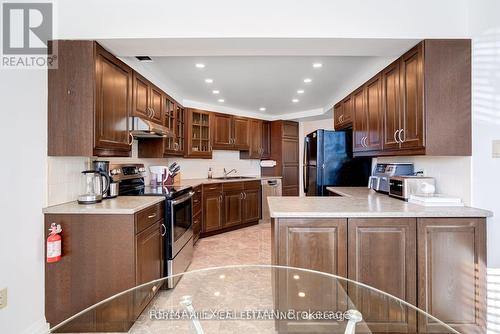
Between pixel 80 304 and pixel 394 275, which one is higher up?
pixel 394 275

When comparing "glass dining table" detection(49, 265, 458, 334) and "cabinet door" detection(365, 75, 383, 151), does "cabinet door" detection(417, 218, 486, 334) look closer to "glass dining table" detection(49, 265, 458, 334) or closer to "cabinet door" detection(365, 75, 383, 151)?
"glass dining table" detection(49, 265, 458, 334)

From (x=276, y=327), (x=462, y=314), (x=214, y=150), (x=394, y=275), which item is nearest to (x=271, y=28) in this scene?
(x=394, y=275)

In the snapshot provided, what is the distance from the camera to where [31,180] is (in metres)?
1.83

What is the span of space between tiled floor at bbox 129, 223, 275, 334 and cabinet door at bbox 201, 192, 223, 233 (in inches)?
10.6

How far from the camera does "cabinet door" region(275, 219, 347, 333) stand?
69.8 inches

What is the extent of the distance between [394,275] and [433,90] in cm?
139

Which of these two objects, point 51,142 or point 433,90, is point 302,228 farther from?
point 51,142

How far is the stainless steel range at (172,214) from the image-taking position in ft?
8.40

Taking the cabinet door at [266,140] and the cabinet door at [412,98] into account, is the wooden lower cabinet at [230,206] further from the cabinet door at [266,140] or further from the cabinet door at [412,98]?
the cabinet door at [412,98]

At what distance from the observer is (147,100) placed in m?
2.92

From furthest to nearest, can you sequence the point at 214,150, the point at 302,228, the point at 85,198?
the point at 214,150
the point at 85,198
the point at 302,228

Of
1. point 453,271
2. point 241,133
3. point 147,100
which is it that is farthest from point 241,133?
point 453,271

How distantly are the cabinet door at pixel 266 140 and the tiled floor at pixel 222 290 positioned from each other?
2.19 meters

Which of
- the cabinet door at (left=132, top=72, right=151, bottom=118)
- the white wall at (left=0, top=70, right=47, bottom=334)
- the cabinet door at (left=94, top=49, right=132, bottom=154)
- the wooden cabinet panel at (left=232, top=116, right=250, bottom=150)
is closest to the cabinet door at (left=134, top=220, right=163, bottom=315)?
the white wall at (left=0, top=70, right=47, bottom=334)
